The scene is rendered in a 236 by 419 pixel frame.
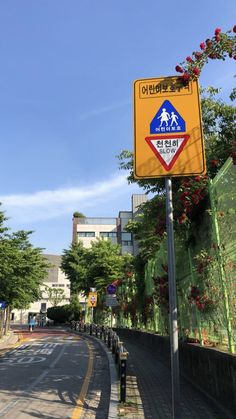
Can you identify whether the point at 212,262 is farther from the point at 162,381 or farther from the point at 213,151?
the point at 162,381

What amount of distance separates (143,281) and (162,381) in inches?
416

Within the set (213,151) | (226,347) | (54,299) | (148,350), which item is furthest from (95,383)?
(54,299)

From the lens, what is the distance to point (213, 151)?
397 inches

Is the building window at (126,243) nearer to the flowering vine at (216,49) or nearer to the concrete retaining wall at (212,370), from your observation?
the concrete retaining wall at (212,370)

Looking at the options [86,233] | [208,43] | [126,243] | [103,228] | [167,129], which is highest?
[103,228]

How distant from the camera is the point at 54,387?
10102 mm

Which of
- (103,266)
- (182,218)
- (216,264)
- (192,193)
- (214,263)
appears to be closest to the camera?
(216,264)

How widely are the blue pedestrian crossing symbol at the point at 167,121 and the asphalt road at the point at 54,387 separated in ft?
16.9

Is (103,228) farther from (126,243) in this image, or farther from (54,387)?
(54,387)

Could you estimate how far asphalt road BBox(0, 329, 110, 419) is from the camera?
7.67 metres

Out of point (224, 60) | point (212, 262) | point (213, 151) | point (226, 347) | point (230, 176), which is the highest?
point (213, 151)

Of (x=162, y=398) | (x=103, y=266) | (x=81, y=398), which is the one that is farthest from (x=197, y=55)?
(x=103, y=266)

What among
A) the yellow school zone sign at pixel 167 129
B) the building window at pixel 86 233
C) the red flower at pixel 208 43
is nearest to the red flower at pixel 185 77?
the yellow school zone sign at pixel 167 129

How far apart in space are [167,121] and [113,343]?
1353 cm
